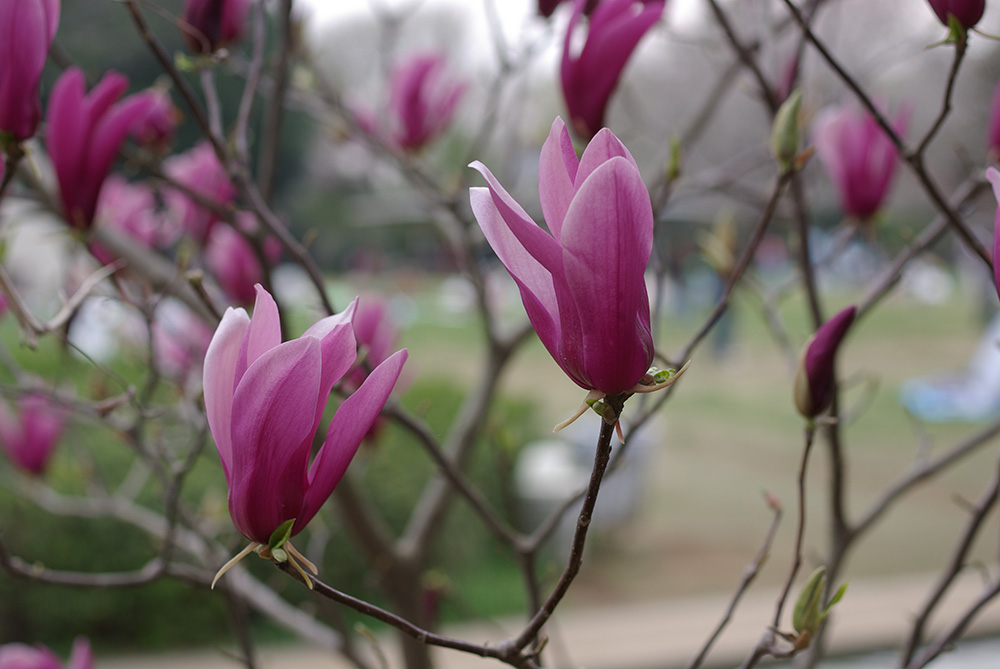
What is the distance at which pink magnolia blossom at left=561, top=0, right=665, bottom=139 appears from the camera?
608mm

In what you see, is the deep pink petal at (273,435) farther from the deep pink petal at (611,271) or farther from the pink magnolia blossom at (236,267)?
the pink magnolia blossom at (236,267)

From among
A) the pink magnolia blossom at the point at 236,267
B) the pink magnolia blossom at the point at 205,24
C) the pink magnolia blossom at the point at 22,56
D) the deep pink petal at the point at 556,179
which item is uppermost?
the pink magnolia blossom at the point at 236,267

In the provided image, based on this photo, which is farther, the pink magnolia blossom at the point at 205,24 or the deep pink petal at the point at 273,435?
the pink magnolia blossom at the point at 205,24

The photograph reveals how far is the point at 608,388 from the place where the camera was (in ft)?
1.13

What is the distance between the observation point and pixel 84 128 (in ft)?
2.15

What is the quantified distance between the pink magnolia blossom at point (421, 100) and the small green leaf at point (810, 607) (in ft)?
3.21

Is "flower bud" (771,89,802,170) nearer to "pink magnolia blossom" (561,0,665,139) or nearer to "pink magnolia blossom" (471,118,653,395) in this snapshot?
"pink magnolia blossom" (561,0,665,139)

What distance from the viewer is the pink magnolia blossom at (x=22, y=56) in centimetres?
52

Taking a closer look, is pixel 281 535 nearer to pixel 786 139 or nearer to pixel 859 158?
pixel 786 139

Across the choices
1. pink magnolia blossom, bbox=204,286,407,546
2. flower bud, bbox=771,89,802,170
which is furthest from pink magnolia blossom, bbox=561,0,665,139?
pink magnolia blossom, bbox=204,286,407,546

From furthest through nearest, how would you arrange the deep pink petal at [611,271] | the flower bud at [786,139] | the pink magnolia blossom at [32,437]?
the pink magnolia blossom at [32,437] → the flower bud at [786,139] → the deep pink petal at [611,271]

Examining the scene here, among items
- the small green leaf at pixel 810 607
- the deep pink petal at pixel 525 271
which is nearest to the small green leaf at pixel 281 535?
the deep pink petal at pixel 525 271

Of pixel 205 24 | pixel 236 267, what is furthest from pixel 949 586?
pixel 236 267

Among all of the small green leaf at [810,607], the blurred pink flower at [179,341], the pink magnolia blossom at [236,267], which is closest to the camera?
the small green leaf at [810,607]
